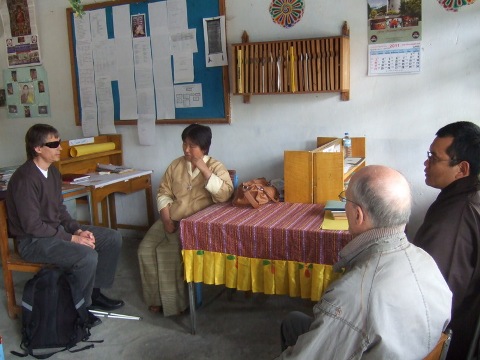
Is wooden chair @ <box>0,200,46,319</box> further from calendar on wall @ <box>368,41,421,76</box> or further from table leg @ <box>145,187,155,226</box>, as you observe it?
calendar on wall @ <box>368,41,421,76</box>

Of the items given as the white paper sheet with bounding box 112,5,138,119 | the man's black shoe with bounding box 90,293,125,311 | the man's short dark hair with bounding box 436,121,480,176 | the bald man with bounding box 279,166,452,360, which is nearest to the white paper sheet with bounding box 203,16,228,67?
the white paper sheet with bounding box 112,5,138,119

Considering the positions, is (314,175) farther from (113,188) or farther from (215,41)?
(113,188)

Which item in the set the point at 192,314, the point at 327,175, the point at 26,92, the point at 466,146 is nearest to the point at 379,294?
the point at 466,146

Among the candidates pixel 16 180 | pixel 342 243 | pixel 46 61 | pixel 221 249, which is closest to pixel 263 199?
pixel 221 249

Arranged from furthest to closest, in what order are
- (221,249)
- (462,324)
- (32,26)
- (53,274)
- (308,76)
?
(32,26)
(308,76)
(53,274)
(221,249)
(462,324)

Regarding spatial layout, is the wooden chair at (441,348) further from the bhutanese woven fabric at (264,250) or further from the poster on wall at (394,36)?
the poster on wall at (394,36)

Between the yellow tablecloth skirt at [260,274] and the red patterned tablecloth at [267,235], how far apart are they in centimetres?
3

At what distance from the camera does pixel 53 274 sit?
2598 millimetres

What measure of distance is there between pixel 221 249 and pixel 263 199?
462mm

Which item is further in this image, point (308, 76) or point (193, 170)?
point (308, 76)

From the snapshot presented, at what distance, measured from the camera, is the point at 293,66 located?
3.22m

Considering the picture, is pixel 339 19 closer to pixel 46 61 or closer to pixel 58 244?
pixel 58 244

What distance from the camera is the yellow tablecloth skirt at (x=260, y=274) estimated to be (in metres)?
2.26

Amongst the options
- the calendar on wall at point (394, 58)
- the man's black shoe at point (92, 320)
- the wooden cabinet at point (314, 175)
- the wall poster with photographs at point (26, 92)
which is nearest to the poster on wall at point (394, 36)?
the calendar on wall at point (394, 58)
